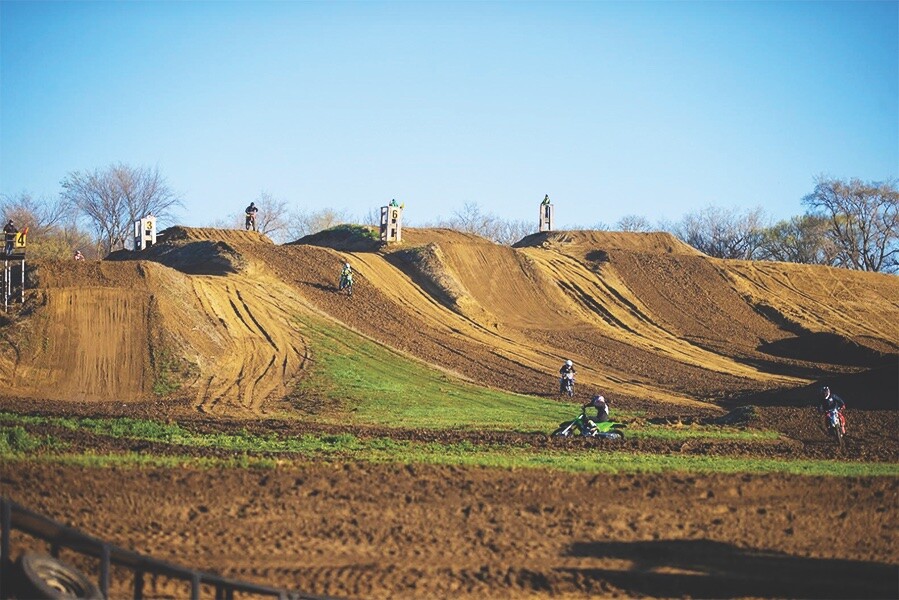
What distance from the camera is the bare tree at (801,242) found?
103062mm

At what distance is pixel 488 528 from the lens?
13922 millimetres

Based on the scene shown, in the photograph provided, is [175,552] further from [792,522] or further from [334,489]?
[792,522]

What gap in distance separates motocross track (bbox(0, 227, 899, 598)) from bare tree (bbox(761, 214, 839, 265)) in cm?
3428

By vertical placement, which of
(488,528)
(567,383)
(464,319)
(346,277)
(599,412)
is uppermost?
(346,277)

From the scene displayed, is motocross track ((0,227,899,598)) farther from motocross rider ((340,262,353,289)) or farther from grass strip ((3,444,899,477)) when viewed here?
motocross rider ((340,262,353,289))

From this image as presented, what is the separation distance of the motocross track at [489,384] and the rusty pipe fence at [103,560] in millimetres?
1390

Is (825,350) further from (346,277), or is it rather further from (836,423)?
(836,423)

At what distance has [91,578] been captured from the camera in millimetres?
11312

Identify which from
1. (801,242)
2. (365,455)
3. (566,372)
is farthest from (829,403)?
(801,242)

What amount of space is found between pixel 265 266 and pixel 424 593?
40.3m

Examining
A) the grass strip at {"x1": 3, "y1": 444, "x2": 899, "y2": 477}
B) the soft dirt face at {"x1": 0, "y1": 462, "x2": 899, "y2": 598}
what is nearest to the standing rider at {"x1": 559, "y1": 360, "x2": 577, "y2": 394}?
the grass strip at {"x1": 3, "y1": 444, "x2": 899, "y2": 477}

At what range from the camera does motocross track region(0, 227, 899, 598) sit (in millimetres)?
12523

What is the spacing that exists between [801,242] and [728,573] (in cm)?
10006

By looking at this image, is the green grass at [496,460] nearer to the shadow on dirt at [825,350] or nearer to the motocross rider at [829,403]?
the motocross rider at [829,403]
